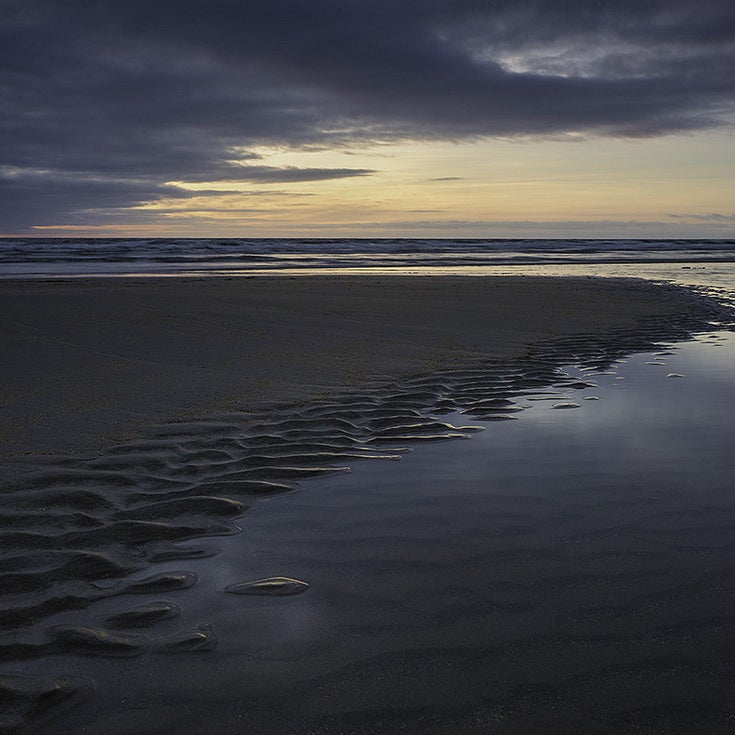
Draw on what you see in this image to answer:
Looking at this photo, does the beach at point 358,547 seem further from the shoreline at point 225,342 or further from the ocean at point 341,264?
the ocean at point 341,264

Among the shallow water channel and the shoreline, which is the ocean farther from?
the shallow water channel

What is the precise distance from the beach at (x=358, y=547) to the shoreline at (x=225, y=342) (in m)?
0.06

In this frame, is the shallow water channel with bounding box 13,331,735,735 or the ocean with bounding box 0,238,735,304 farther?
the ocean with bounding box 0,238,735,304

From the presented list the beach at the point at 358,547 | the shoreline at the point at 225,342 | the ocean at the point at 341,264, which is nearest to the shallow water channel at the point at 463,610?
the beach at the point at 358,547

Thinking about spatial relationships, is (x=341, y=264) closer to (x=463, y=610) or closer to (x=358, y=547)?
(x=358, y=547)

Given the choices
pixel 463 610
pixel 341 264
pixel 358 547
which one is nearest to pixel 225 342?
pixel 358 547

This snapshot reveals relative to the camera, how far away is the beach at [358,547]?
2078mm

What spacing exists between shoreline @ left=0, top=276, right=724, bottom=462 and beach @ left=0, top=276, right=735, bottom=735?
0.06m

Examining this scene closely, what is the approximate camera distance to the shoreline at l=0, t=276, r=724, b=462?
16.9 feet

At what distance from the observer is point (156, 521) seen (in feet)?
10.9

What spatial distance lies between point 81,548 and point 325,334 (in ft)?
20.2

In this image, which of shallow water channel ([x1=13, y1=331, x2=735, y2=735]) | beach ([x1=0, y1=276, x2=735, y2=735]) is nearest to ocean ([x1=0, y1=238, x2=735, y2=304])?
beach ([x1=0, y1=276, x2=735, y2=735])

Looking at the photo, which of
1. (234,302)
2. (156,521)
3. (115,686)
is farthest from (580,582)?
(234,302)

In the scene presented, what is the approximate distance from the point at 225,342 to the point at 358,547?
17.7 ft
